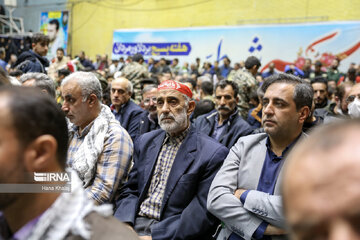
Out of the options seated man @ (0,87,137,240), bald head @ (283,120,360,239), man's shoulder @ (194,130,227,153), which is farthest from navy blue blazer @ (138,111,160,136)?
bald head @ (283,120,360,239)

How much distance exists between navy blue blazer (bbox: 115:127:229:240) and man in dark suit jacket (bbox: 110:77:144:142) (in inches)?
63.9

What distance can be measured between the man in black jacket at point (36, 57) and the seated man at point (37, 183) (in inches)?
169

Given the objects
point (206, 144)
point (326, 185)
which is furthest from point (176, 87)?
point (326, 185)

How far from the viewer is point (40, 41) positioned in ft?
17.4

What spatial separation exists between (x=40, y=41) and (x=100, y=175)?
10.7 feet

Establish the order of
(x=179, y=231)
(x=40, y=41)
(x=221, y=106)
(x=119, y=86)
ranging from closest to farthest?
(x=179, y=231) → (x=221, y=106) → (x=119, y=86) → (x=40, y=41)

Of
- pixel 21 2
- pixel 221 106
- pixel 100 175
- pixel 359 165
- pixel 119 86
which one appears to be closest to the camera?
pixel 359 165

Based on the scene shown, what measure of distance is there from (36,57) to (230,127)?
297 cm

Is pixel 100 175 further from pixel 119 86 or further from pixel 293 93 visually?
pixel 119 86

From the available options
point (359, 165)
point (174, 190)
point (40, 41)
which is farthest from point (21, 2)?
point (359, 165)

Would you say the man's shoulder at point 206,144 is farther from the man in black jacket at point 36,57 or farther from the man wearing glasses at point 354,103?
the man in black jacket at point 36,57

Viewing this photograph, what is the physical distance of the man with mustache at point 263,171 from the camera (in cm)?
227

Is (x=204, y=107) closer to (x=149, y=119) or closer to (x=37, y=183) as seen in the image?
(x=149, y=119)

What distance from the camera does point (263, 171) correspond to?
247 centimetres
